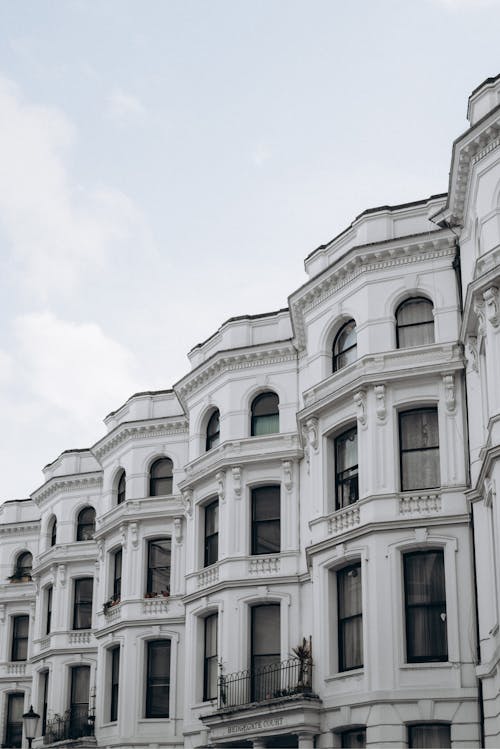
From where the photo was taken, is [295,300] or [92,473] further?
[92,473]

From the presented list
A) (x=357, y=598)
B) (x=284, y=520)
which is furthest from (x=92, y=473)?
(x=357, y=598)

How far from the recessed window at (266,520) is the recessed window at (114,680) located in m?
8.18

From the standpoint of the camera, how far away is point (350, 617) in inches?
1173

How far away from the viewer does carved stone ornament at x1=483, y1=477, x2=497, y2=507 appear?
989 inches

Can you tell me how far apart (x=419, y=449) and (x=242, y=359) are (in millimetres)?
8046

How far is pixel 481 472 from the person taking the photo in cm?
2647

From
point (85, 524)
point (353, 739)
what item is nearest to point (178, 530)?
point (85, 524)

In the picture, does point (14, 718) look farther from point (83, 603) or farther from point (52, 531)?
point (52, 531)

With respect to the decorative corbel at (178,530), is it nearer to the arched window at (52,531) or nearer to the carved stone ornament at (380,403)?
the arched window at (52,531)

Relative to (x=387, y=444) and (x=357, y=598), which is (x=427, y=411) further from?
(x=357, y=598)

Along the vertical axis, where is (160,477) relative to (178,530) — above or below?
above

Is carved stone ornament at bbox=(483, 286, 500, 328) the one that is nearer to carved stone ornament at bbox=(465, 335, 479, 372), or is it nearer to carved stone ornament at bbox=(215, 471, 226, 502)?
carved stone ornament at bbox=(465, 335, 479, 372)

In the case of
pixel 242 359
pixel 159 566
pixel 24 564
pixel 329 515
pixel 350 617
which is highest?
pixel 242 359

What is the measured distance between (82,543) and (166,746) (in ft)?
34.3
